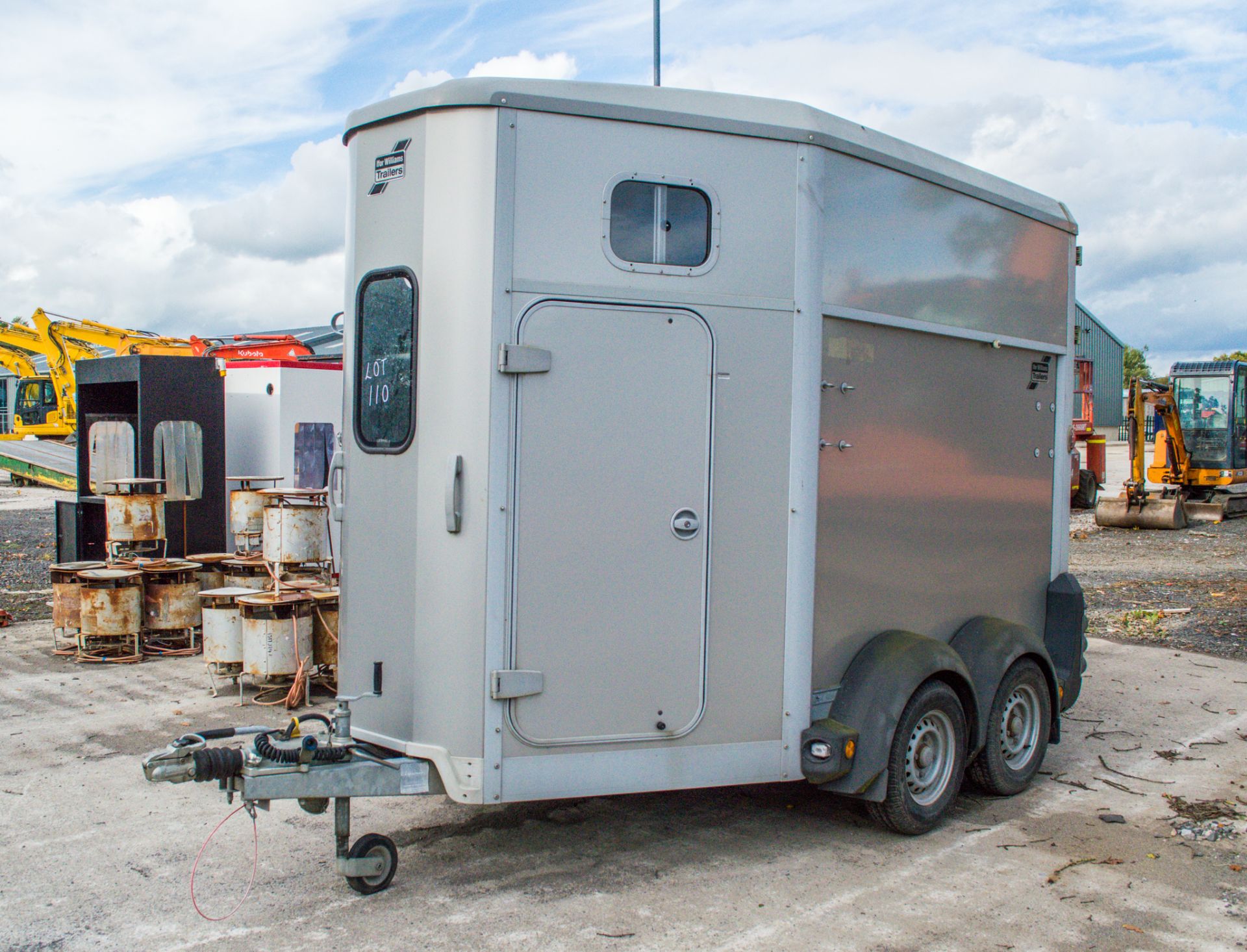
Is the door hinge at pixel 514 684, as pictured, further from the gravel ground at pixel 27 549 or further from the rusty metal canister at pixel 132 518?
the gravel ground at pixel 27 549

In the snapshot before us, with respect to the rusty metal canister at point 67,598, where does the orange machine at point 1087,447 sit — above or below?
above

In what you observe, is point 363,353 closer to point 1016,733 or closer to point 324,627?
point 324,627

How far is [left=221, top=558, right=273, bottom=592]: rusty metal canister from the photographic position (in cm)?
832

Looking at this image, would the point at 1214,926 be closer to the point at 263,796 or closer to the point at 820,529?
the point at 820,529

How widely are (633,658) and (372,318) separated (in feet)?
5.68

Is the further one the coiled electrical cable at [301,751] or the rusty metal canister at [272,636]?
the rusty metal canister at [272,636]

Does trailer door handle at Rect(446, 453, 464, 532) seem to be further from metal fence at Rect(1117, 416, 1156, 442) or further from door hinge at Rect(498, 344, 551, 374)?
metal fence at Rect(1117, 416, 1156, 442)

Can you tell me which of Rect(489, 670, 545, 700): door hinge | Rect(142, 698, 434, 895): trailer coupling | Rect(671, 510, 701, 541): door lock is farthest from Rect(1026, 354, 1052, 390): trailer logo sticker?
Rect(142, 698, 434, 895): trailer coupling

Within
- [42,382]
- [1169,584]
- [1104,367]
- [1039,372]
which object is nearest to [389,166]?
[1039,372]

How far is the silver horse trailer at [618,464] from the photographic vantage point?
400 cm

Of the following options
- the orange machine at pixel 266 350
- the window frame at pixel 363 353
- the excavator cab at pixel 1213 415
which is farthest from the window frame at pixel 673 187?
the excavator cab at pixel 1213 415

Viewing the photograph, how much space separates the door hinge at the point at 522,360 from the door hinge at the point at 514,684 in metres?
1.12

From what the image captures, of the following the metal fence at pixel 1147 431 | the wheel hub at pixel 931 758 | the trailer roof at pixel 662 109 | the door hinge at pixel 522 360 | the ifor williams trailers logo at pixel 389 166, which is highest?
the trailer roof at pixel 662 109

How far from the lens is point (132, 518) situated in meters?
9.02
